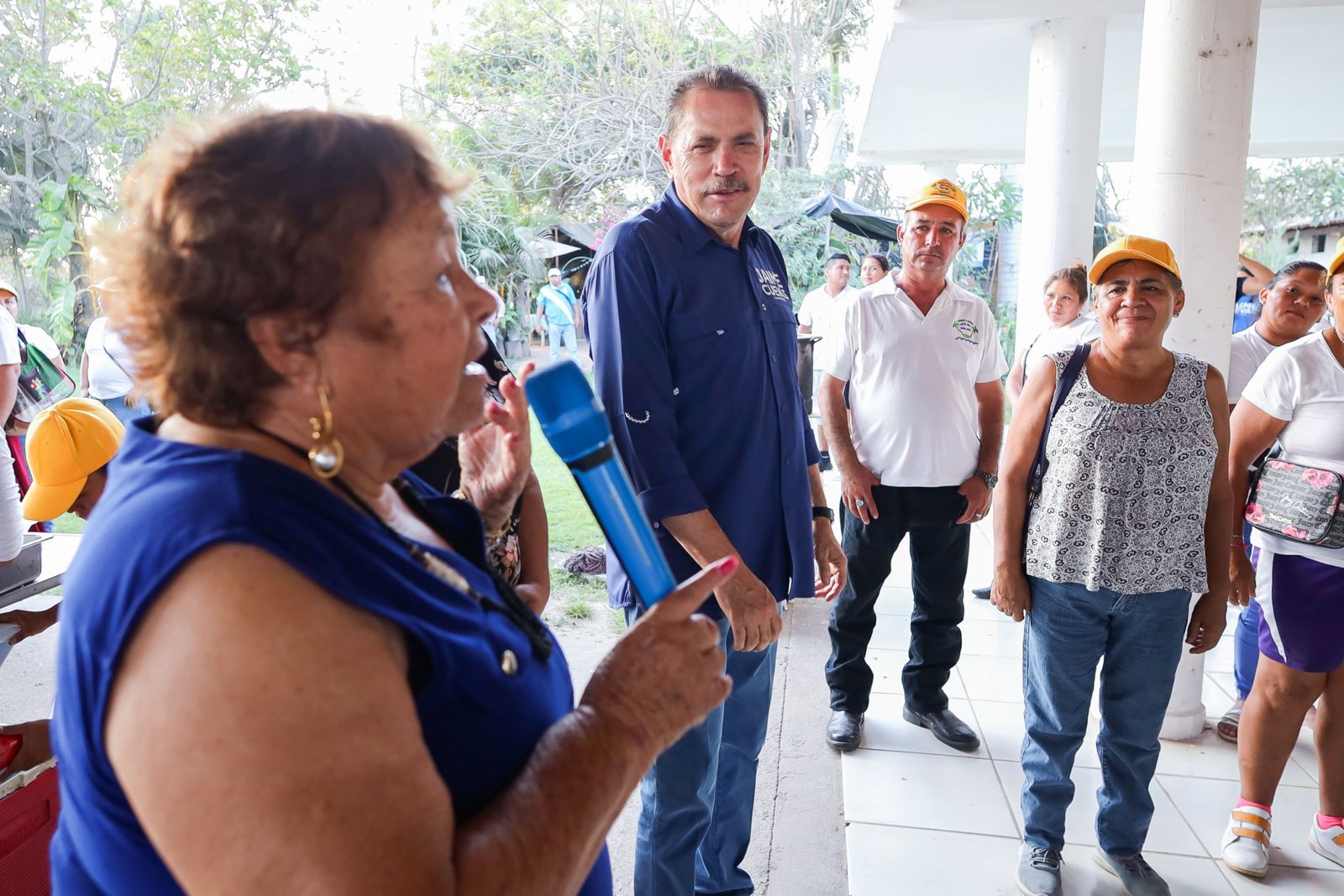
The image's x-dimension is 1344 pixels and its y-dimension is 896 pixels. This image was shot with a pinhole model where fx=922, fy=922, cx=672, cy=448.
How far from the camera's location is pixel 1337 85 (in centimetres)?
1020

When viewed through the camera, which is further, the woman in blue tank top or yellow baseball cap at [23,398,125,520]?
yellow baseball cap at [23,398,125,520]

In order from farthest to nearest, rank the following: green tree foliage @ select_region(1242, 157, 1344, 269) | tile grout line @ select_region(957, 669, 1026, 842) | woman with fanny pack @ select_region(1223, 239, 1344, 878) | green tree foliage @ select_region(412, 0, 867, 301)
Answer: green tree foliage @ select_region(1242, 157, 1344, 269), green tree foliage @ select_region(412, 0, 867, 301), tile grout line @ select_region(957, 669, 1026, 842), woman with fanny pack @ select_region(1223, 239, 1344, 878)

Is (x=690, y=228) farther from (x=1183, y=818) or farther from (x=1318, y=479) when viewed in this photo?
(x=1183, y=818)

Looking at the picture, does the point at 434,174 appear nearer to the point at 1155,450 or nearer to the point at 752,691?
the point at 752,691

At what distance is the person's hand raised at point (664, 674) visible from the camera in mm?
1039

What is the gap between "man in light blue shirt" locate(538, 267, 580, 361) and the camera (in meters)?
14.5

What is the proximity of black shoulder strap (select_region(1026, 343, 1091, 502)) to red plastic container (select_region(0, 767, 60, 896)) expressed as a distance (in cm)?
270

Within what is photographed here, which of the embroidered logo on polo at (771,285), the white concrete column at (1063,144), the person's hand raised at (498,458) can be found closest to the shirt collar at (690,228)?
the embroidered logo on polo at (771,285)

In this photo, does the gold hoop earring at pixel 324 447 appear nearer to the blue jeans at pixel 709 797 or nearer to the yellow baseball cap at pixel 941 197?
the blue jeans at pixel 709 797

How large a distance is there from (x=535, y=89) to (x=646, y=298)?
15.1m

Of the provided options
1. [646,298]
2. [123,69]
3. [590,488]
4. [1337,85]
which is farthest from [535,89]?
[590,488]

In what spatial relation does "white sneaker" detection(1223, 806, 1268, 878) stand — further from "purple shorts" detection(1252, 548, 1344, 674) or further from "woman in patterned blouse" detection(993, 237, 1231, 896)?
"purple shorts" detection(1252, 548, 1344, 674)

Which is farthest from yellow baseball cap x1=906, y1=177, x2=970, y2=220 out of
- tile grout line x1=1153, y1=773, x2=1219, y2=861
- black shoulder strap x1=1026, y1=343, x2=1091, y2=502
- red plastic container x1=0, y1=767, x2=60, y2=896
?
red plastic container x1=0, y1=767, x2=60, y2=896

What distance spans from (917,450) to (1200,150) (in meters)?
1.52
